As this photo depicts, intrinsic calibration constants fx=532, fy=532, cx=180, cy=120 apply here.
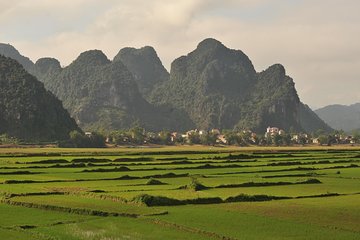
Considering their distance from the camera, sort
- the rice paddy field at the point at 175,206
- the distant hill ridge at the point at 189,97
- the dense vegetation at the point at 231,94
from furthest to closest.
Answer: the dense vegetation at the point at 231,94 → the distant hill ridge at the point at 189,97 → the rice paddy field at the point at 175,206

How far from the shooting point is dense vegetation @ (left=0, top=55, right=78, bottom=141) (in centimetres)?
9319

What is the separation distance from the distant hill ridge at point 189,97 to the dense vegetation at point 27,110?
4761cm

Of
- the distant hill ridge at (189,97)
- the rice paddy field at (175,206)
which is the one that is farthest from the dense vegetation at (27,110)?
the rice paddy field at (175,206)

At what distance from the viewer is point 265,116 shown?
16800 cm

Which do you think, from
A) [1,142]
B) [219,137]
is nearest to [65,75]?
[219,137]

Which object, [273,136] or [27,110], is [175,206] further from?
[273,136]

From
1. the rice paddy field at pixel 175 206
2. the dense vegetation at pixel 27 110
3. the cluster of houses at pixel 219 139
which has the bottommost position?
the rice paddy field at pixel 175 206

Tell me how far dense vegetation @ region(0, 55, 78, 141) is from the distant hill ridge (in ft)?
156

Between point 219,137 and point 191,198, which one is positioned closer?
point 191,198

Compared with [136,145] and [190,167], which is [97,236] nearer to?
[190,167]

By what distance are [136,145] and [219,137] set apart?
25.4 m

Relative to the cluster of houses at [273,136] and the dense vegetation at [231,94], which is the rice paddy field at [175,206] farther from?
the dense vegetation at [231,94]

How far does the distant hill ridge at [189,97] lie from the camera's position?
166 m

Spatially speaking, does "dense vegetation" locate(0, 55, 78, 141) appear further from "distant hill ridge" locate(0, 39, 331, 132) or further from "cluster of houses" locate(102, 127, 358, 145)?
"distant hill ridge" locate(0, 39, 331, 132)
